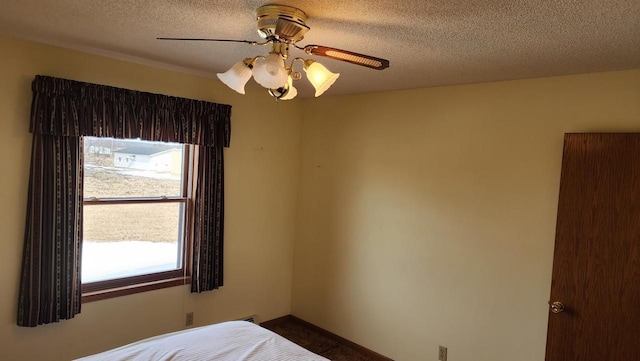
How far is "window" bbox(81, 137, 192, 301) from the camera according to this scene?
284cm

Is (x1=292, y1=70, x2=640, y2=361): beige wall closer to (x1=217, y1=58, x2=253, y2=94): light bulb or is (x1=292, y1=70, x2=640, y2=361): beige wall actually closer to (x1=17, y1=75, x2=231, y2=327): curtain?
(x1=17, y1=75, x2=231, y2=327): curtain

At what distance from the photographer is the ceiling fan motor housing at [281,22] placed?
5.36 feet

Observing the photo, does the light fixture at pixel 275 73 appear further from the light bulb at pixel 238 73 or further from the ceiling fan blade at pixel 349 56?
the ceiling fan blade at pixel 349 56

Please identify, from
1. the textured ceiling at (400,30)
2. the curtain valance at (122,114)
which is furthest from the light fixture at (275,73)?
the curtain valance at (122,114)

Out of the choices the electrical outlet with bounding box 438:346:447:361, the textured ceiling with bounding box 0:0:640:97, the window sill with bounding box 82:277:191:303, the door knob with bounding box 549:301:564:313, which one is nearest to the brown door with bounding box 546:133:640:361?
the door knob with bounding box 549:301:564:313

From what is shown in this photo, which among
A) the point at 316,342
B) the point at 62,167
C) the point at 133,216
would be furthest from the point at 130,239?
the point at 316,342

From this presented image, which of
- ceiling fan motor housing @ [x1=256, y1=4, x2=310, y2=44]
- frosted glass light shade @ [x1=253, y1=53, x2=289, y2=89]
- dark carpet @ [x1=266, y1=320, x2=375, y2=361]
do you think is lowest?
dark carpet @ [x1=266, y1=320, x2=375, y2=361]

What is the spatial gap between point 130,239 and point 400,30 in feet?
7.98

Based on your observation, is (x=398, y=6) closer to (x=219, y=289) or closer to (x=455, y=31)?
(x=455, y=31)

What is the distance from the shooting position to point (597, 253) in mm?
2301

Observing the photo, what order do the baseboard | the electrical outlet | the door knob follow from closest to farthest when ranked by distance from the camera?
1. the door knob
2. the electrical outlet
3. the baseboard

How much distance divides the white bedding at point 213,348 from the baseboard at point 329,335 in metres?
1.48

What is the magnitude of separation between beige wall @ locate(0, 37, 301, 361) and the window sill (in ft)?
0.15

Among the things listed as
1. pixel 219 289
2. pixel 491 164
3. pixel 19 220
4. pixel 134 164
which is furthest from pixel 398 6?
pixel 219 289
